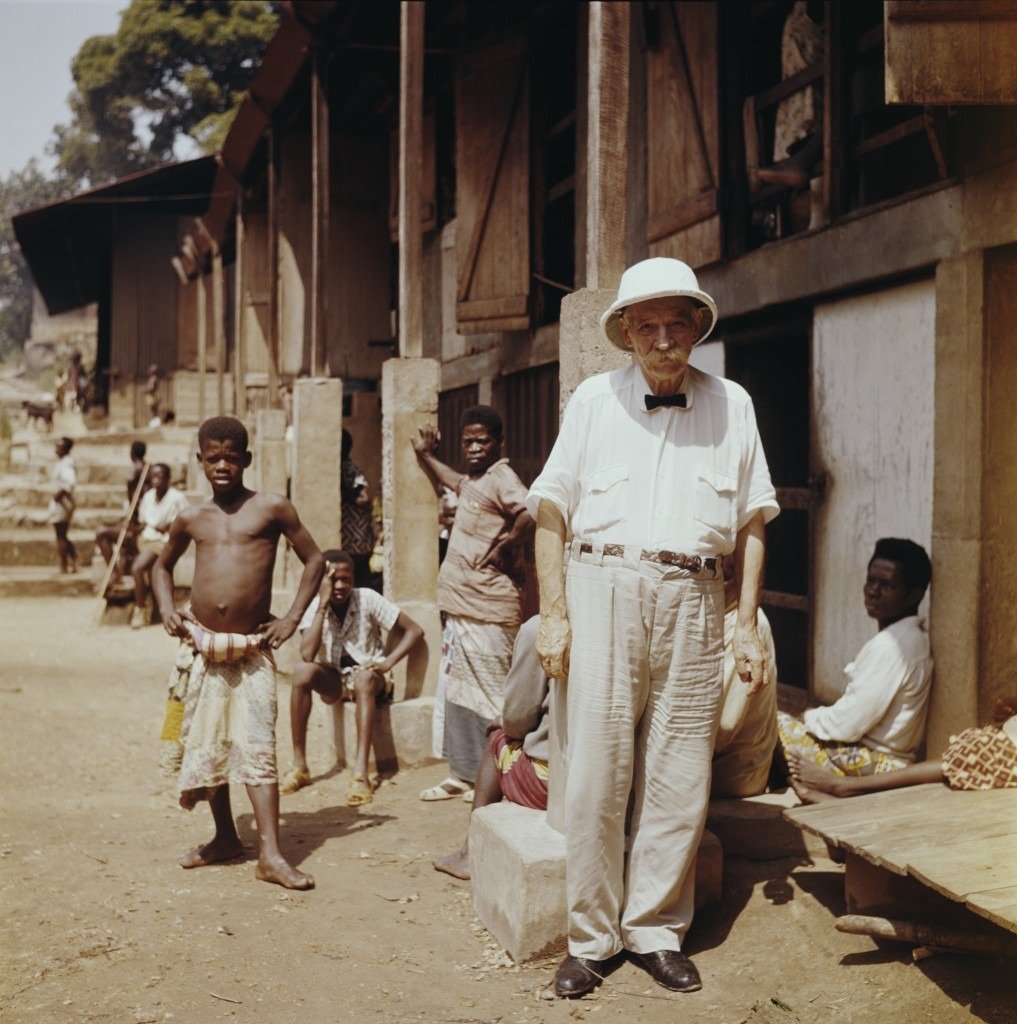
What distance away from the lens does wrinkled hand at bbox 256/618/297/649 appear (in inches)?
180

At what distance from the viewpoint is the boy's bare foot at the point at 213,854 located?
4.69 metres

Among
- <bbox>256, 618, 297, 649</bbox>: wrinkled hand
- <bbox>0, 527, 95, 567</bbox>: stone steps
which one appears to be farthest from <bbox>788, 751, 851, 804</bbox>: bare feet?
<bbox>0, 527, 95, 567</bbox>: stone steps

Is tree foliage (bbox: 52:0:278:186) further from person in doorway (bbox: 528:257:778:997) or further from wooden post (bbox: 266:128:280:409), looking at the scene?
person in doorway (bbox: 528:257:778:997)

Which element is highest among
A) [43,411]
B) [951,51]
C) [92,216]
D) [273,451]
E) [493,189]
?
[92,216]

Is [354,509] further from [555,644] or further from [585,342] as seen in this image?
[555,644]

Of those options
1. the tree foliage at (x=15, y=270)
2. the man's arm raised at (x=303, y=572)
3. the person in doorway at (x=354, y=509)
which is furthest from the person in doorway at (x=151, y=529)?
the tree foliage at (x=15, y=270)

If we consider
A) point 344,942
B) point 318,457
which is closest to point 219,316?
point 318,457

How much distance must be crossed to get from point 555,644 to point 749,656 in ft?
1.86

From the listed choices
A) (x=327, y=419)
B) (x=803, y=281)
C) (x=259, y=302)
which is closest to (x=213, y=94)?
(x=259, y=302)

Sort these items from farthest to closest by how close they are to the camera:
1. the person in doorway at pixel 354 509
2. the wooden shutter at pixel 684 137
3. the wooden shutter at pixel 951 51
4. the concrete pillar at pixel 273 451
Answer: the concrete pillar at pixel 273 451 → the person in doorway at pixel 354 509 → the wooden shutter at pixel 684 137 → the wooden shutter at pixel 951 51

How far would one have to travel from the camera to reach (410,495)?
6.81m

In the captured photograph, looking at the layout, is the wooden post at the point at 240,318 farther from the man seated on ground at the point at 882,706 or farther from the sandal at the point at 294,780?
the man seated on ground at the point at 882,706

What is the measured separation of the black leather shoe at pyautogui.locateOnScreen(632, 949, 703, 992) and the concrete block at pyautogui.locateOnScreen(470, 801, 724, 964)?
0.32 m

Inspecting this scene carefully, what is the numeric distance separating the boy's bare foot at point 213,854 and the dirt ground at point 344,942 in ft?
0.17
